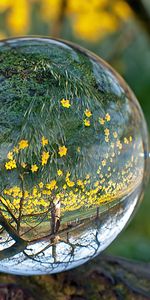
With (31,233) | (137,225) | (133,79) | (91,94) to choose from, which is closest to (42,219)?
(31,233)

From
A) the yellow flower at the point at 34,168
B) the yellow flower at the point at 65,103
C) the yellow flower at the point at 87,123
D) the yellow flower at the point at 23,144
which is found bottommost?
the yellow flower at the point at 34,168

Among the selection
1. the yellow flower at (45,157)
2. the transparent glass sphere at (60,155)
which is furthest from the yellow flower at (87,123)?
the yellow flower at (45,157)

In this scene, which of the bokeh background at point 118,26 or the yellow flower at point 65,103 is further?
the bokeh background at point 118,26

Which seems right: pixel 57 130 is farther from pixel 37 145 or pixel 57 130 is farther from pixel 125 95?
pixel 125 95

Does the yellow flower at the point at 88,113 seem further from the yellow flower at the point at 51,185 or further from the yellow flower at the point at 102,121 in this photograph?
the yellow flower at the point at 51,185

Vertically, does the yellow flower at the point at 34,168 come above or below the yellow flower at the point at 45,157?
below

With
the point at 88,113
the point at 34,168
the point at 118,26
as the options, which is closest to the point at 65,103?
the point at 88,113

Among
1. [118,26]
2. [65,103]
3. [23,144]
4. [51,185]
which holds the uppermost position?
[118,26]

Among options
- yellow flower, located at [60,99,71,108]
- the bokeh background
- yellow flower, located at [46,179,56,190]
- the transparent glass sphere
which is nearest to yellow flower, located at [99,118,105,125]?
the transparent glass sphere

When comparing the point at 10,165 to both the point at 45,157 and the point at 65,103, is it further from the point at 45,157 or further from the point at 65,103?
the point at 65,103
